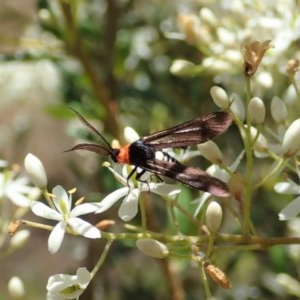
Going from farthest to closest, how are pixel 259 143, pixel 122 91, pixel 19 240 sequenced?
1. pixel 122 91
2. pixel 19 240
3. pixel 259 143

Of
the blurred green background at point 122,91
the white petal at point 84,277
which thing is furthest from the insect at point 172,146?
the blurred green background at point 122,91

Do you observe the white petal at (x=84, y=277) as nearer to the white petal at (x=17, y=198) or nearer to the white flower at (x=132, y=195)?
the white flower at (x=132, y=195)

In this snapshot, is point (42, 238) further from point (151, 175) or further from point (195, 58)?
point (151, 175)

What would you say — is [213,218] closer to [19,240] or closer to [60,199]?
[60,199]

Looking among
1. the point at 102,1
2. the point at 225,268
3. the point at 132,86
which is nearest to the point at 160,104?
the point at 132,86

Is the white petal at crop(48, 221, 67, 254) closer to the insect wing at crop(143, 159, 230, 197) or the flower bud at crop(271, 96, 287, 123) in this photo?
the insect wing at crop(143, 159, 230, 197)

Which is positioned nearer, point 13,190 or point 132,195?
point 132,195

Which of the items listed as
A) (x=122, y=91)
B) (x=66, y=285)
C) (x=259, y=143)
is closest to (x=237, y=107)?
(x=259, y=143)
